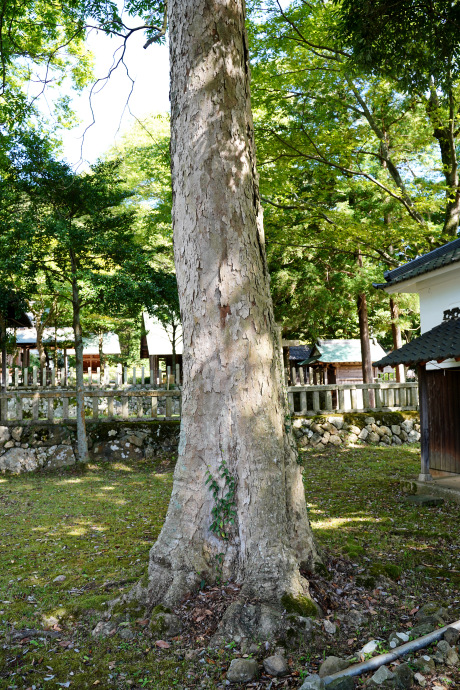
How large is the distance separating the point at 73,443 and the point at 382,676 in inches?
416

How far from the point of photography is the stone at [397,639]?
3.45 m

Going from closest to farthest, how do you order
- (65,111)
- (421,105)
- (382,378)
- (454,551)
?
(454,551) → (421,105) → (65,111) → (382,378)

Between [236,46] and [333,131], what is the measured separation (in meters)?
8.73

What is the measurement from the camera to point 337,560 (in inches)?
189

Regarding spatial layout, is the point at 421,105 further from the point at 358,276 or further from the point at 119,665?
the point at 119,665

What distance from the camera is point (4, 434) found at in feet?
40.6

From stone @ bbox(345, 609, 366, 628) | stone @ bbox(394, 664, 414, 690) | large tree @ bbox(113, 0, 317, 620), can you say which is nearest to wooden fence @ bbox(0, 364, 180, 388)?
large tree @ bbox(113, 0, 317, 620)

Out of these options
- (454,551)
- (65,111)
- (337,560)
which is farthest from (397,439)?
(65,111)

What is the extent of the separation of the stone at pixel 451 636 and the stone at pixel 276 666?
3.65 ft

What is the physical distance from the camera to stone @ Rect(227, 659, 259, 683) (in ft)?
10.4

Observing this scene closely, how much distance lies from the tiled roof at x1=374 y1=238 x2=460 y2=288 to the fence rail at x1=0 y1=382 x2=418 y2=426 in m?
4.88

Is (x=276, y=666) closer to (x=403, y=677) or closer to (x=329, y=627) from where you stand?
(x=329, y=627)

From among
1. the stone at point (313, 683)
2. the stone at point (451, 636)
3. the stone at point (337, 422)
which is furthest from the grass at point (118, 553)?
the stone at point (337, 422)

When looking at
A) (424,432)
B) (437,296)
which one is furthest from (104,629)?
(437,296)
